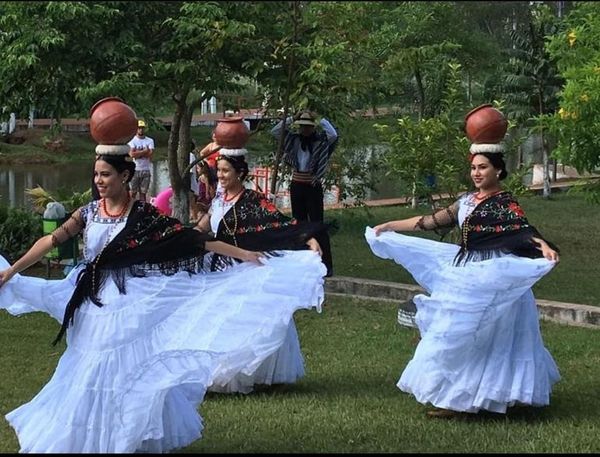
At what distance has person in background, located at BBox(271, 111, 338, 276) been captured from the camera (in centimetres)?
964

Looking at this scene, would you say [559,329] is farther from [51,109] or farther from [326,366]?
[51,109]

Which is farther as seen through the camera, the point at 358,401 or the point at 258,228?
the point at 258,228

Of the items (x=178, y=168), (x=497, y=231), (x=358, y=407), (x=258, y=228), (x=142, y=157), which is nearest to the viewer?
(x=497, y=231)

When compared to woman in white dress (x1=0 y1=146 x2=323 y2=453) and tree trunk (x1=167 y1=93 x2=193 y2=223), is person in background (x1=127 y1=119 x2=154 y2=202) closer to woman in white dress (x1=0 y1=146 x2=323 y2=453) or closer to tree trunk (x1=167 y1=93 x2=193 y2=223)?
tree trunk (x1=167 y1=93 x2=193 y2=223)

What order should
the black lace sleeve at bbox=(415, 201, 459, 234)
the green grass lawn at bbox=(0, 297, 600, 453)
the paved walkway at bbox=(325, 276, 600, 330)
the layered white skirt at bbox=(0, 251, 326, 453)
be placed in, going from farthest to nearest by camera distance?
the paved walkway at bbox=(325, 276, 600, 330)
the black lace sleeve at bbox=(415, 201, 459, 234)
the green grass lawn at bbox=(0, 297, 600, 453)
the layered white skirt at bbox=(0, 251, 326, 453)

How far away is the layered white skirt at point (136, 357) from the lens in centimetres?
460

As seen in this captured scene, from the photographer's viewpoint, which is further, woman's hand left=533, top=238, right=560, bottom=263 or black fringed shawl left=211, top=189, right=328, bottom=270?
black fringed shawl left=211, top=189, right=328, bottom=270

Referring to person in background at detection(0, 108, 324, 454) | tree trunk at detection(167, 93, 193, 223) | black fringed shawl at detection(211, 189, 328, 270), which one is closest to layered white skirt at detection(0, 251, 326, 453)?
person in background at detection(0, 108, 324, 454)

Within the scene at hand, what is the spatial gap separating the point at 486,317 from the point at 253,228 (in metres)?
1.67

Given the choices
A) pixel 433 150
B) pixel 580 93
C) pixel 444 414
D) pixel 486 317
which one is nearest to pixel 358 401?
pixel 444 414

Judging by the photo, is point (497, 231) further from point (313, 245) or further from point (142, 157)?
point (142, 157)

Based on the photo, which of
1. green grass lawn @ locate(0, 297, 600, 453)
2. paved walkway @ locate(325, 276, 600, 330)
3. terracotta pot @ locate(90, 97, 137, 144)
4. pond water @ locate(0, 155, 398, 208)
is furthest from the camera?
pond water @ locate(0, 155, 398, 208)

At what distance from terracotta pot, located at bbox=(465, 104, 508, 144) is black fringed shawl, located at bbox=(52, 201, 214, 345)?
1.80m

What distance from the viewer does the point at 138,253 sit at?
493 cm
